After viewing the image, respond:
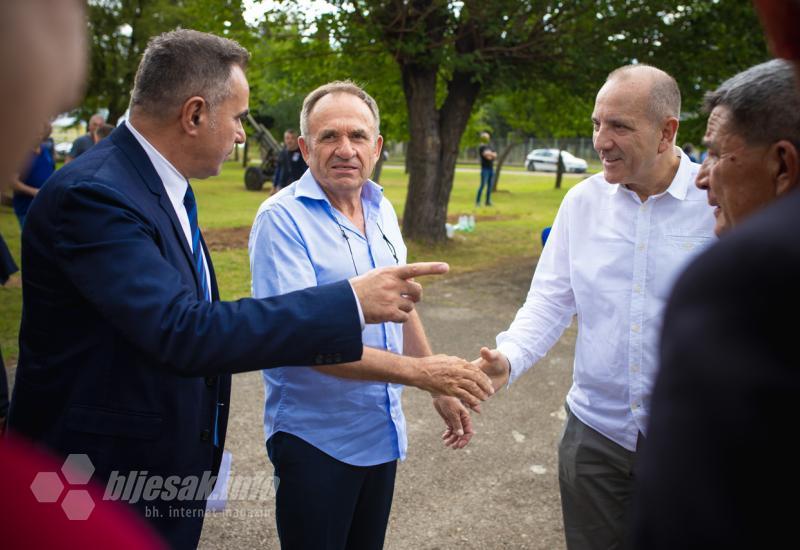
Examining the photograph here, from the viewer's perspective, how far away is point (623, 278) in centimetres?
254

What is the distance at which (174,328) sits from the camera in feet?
5.46

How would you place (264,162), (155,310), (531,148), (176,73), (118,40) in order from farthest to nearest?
(531,148), (118,40), (264,162), (176,73), (155,310)

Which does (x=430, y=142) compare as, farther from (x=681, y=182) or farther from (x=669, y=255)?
(x=669, y=255)

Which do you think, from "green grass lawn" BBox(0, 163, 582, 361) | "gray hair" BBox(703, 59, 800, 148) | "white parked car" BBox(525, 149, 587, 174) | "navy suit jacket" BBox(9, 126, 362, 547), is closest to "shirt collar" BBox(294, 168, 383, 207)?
"navy suit jacket" BBox(9, 126, 362, 547)

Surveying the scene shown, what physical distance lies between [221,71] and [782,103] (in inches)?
63.0

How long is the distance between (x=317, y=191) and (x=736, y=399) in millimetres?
2124

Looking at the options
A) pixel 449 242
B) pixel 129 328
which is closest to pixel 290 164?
pixel 449 242

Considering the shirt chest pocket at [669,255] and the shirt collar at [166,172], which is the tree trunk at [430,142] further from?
the shirt collar at [166,172]

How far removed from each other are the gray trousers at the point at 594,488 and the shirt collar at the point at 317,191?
1247 mm

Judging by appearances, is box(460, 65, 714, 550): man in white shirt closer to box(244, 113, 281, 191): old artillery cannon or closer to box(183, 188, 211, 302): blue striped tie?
box(183, 188, 211, 302): blue striped tie

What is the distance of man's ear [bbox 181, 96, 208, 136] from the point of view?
204cm

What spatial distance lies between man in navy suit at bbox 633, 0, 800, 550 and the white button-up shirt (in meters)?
1.87

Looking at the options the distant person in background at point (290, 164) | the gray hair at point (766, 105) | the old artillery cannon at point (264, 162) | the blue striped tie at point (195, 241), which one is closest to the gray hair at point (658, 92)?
the gray hair at point (766, 105)

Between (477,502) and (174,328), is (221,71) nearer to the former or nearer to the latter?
(174,328)
